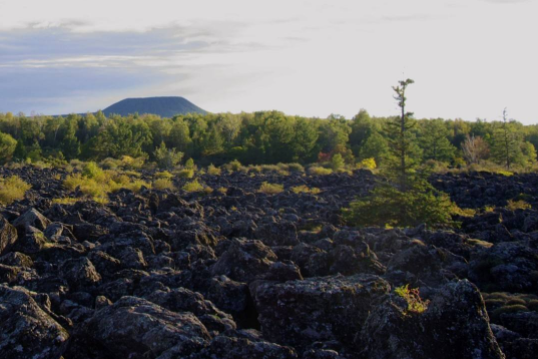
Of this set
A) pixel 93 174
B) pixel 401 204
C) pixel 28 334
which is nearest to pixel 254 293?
pixel 28 334

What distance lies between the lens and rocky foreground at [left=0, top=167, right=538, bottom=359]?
3689 millimetres

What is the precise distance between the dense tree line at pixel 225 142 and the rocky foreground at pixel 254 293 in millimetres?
38415

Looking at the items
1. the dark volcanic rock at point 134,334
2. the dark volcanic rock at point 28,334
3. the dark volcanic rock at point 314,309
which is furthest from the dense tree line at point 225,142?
the dark volcanic rock at point 28,334

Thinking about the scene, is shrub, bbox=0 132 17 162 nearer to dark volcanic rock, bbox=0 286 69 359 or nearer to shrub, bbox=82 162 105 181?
shrub, bbox=82 162 105 181

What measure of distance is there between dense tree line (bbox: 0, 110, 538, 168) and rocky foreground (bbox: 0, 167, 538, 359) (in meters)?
38.4

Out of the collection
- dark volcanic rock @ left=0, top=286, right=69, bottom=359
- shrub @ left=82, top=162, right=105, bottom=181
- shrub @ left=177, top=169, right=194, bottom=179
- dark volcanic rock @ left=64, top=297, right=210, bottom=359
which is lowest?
shrub @ left=177, top=169, right=194, bottom=179

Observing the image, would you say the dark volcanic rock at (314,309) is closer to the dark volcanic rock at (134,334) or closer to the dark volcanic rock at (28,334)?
the dark volcanic rock at (134,334)

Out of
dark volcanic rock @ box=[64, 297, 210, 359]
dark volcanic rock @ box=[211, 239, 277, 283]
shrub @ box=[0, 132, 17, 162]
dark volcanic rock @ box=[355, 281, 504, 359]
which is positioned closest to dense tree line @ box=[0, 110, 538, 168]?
shrub @ box=[0, 132, 17, 162]

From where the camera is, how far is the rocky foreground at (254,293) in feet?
12.1

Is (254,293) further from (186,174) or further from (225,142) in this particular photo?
(225,142)

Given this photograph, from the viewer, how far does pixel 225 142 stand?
2448 inches

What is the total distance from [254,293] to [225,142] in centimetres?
5750

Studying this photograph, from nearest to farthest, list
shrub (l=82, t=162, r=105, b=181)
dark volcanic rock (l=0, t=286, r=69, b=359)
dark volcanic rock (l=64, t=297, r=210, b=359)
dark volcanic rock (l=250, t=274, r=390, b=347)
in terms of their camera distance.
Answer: dark volcanic rock (l=0, t=286, r=69, b=359) → dark volcanic rock (l=64, t=297, r=210, b=359) → dark volcanic rock (l=250, t=274, r=390, b=347) → shrub (l=82, t=162, r=105, b=181)

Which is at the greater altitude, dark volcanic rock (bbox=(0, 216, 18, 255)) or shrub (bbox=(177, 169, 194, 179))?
dark volcanic rock (bbox=(0, 216, 18, 255))
